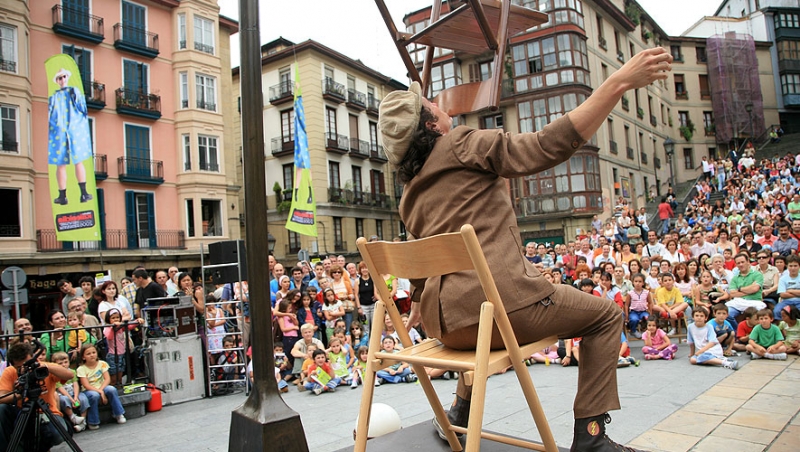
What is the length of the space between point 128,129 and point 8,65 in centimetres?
492

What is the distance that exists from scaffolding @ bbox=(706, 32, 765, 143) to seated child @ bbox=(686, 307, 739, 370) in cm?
3869

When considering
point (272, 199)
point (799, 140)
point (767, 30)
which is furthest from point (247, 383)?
point (767, 30)

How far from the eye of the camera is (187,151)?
25.1m

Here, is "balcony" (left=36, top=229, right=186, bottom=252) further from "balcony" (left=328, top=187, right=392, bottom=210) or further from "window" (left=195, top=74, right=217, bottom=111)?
"balcony" (left=328, top=187, right=392, bottom=210)

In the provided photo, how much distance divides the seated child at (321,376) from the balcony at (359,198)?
2549 centimetres

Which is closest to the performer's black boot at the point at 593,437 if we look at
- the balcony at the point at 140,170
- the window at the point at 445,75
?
the balcony at the point at 140,170

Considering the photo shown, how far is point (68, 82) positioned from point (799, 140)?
3885 cm

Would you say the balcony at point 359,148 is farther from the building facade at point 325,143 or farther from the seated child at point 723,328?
the seated child at point 723,328

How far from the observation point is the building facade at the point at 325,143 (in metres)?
31.7

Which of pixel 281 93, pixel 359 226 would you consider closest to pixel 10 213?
pixel 281 93

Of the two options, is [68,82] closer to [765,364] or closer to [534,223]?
[765,364]

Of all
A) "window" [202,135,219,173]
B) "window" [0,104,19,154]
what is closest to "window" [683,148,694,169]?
"window" [202,135,219,173]

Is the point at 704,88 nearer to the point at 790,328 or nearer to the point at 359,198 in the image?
the point at 359,198

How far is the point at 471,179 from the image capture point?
2205 millimetres
